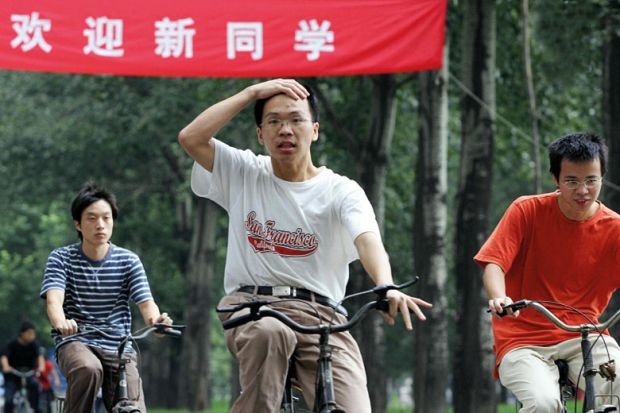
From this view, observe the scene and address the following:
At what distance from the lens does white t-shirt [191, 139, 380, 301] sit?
6.62 meters

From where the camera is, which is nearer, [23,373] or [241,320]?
[241,320]

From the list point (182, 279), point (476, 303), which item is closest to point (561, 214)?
point (476, 303)

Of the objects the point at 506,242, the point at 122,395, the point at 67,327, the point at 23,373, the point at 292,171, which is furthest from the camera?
the point at 23,373

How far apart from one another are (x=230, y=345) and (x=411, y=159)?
25051 mm

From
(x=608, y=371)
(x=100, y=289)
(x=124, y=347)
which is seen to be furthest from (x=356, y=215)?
(x=100, y=289)

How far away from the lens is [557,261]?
7.29 meters

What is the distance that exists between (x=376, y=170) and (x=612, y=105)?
7.62 metres

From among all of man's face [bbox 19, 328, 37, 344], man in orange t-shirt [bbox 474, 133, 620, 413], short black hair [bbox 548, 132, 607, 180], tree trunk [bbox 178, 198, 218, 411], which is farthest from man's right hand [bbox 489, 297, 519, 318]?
tree trunk [bbox 178, 198, 218, 411]

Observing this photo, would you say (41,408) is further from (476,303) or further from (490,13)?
(490,13)

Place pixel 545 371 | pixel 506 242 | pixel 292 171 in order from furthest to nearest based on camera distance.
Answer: pixel 506 242, pixel 545 371, pixel 292 171

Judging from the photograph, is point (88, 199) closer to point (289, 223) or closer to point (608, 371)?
point (289, 223)

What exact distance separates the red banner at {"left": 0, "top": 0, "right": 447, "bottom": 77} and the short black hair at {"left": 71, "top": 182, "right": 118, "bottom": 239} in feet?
21.0

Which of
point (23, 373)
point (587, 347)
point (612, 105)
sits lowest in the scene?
point (23, 373)

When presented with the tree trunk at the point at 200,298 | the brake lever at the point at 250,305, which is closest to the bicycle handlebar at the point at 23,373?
the tree trunk at the point at 200,298
